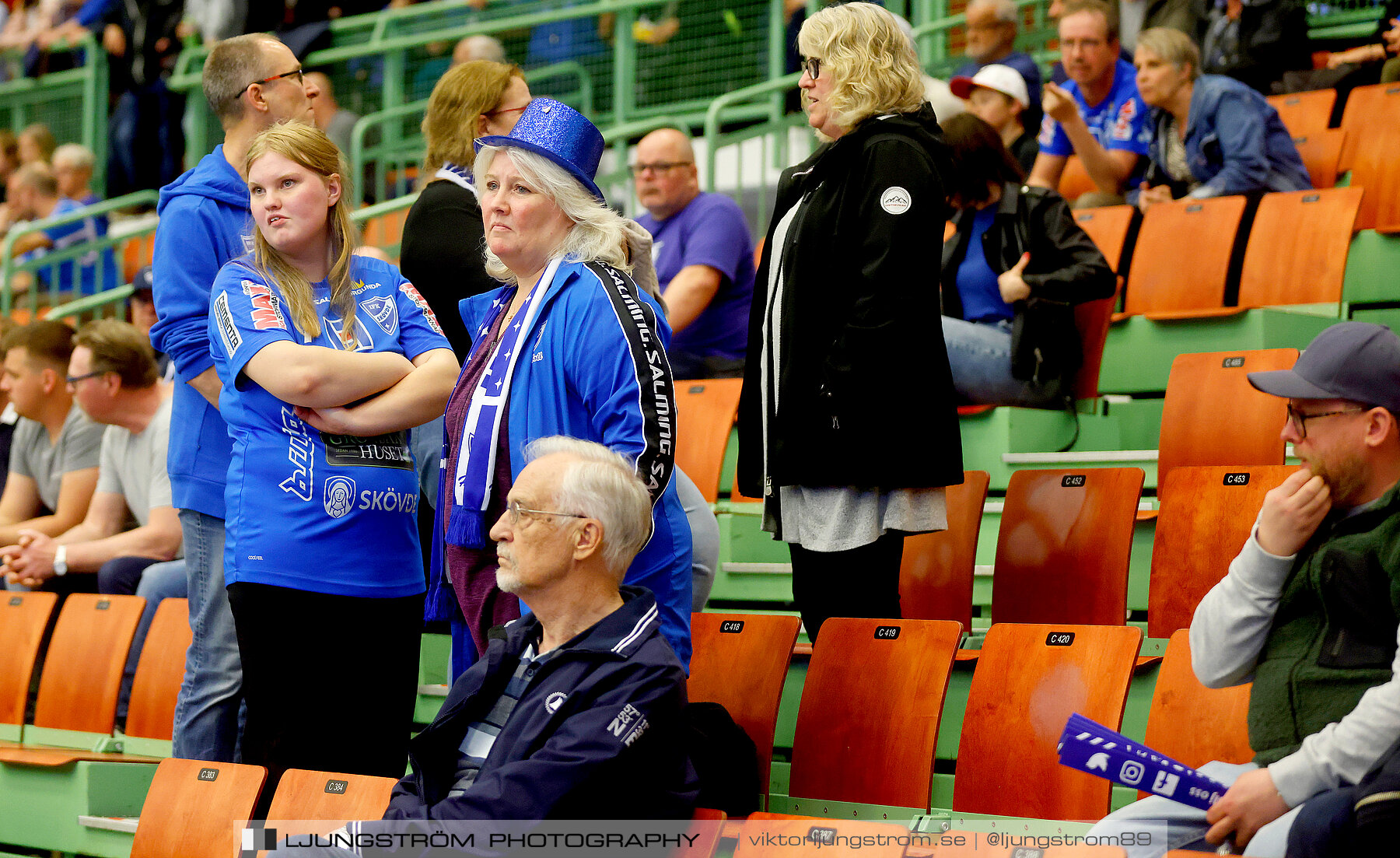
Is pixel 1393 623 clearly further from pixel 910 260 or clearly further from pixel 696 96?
pixel 696 96

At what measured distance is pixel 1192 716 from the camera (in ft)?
8.21

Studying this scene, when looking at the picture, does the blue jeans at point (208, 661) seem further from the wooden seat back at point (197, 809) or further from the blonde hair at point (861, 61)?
the blonde hair at point (861, 61)

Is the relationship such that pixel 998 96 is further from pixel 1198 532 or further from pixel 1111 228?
pixel 1198 532

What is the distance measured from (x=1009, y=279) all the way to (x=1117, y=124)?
1.99 m

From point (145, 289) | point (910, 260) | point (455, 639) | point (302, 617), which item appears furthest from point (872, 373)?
point (145, 289)

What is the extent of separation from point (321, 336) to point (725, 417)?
171 centimetres

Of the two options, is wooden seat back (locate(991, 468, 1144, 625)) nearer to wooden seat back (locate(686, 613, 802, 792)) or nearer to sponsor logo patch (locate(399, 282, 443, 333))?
wooden seat back (locate(686, 613, 802, 792))

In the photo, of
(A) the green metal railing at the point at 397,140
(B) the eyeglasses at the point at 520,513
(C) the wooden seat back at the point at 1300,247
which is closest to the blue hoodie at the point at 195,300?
(B) the eyeglasses at the point at 520,513

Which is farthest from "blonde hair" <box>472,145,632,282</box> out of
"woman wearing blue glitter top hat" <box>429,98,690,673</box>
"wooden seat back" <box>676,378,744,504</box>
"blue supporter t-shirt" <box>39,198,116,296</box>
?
"blue supporter t-shirt" <box>39,198,116,296</box>

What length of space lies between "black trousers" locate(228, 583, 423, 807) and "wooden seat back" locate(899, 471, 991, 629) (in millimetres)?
1245

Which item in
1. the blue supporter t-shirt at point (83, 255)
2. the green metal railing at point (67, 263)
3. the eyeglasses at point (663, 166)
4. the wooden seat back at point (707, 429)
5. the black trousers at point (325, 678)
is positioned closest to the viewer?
the black trousers at point (325, 678)

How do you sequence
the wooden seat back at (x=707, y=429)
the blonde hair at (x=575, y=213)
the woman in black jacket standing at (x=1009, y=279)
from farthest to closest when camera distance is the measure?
the wooden seat back at (x=707, y=429)
the woman in black jacket standing at (x=1009, y=279)
the blonde hair at (x=575, y=213)

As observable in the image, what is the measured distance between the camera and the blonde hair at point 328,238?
278 centimetres

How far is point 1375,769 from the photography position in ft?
6.31
